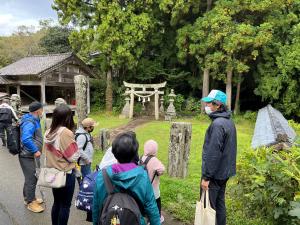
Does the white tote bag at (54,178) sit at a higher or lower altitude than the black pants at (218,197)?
higher

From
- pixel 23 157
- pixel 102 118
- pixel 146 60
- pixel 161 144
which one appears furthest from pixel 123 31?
pixel 23 157

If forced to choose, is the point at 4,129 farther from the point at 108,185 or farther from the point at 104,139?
the point at 108,185

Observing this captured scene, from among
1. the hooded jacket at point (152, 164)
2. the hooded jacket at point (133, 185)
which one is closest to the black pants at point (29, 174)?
the hooded jacket at point (152, 164)

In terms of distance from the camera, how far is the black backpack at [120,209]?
2.15 metres

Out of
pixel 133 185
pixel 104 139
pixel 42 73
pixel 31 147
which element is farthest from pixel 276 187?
pixel 42 73

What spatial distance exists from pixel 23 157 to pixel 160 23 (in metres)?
15.5

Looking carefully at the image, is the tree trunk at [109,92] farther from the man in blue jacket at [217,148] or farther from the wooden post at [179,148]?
the man in blue jacket at [217,148]

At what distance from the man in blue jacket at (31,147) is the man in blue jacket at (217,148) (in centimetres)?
229

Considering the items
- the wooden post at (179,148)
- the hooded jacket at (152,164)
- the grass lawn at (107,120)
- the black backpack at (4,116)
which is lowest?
the grass lawn at (107,120)

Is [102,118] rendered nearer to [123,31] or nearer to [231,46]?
[123,31]

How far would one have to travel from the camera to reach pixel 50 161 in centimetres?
360

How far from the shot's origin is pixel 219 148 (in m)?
3.44

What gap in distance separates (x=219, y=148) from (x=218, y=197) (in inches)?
27.3

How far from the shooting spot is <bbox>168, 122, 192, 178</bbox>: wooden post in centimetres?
631
